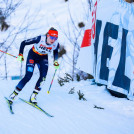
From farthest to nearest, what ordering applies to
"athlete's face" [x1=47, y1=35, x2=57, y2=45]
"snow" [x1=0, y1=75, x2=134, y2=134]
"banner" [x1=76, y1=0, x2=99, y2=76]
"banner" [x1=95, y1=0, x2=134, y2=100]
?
"banner" [x1=76, y1=0, x2=99, y2=76] < "banner" [x1=95, y1=0, x2=134, y2=100] < "athlete's face" [x1=47, y1=35, x2=57, y2=45] < "snow" [x1=0, y1=75, x2=134, y2=134]

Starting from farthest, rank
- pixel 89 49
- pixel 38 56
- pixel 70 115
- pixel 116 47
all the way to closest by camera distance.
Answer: pixel 89 49 → pixel 116 47 → pixel 38 56 → pixel 70 115

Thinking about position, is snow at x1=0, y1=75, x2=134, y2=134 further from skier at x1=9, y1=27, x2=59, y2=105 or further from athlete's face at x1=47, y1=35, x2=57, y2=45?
athlete's face at x1=47, y1=35, x2=57, y2=45

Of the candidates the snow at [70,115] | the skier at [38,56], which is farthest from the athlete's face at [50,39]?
the snow at [70,115]

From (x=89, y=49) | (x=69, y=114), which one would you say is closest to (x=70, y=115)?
(x=69, y=114)

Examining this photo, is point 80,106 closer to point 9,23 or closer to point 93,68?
point 93,68

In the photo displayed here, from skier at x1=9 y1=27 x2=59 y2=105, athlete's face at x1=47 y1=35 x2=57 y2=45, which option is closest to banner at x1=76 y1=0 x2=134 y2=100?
skier at x1=9 y1=27 x2=59 y2=105

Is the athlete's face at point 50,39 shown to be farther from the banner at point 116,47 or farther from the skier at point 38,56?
the banner at point 116,47

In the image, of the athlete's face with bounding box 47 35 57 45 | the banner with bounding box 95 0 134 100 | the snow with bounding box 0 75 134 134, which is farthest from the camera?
the banner with bounding box 95 0 134 100

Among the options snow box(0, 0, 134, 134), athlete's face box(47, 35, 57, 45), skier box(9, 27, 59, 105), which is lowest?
snow box(0, 0, 134, 134)

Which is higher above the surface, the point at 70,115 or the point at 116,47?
the point at 116,47

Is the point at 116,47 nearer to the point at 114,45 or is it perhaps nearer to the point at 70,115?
the point at 114,45

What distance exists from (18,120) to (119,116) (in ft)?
6.27

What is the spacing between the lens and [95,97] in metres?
5.18

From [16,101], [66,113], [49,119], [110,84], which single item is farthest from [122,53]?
[16,101]
